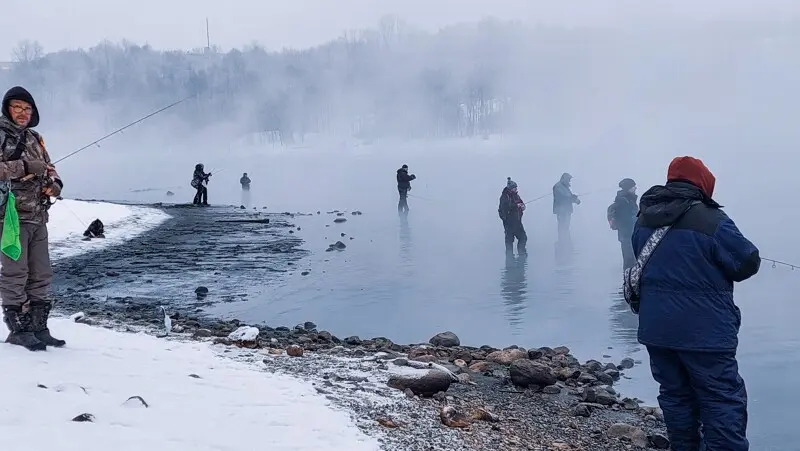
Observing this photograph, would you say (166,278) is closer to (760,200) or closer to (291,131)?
(760,200)

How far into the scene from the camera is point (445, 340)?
9078mm

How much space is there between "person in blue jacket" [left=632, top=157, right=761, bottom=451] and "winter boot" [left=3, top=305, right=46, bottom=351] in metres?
4.58

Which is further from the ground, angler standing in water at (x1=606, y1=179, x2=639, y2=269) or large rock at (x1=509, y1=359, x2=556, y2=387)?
angler standing in water at (x1=606, y1=179, x2=639, y2=269)

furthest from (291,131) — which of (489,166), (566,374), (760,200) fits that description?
(566,374)

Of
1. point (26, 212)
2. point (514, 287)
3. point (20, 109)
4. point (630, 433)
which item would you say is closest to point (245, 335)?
point (26, 212)

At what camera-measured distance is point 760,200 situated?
30.4 m

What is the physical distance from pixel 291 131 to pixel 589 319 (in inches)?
4102

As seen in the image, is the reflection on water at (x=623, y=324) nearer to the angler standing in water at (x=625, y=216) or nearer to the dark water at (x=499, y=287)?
the dark water at (x=499, y=287)

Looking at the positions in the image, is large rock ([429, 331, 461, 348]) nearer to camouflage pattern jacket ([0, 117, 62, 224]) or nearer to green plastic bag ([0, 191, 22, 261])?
camouflage pattern jacket ([0, 117, 62, 224])

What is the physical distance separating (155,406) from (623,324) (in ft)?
24.1

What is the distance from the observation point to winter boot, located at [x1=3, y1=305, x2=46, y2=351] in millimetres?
5934

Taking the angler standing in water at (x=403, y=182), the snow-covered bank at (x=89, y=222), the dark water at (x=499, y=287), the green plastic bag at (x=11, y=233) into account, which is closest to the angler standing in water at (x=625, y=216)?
the dark water at (x=499, y=287)

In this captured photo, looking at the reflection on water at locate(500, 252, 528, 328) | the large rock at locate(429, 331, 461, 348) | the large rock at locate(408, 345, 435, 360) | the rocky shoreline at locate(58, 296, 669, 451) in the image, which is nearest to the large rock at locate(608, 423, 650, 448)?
the rocky shoreline at locate(58, 296, 669, 451)

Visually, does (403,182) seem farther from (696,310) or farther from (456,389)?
(696,310)
